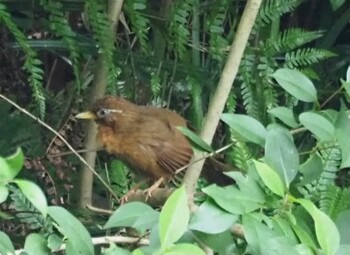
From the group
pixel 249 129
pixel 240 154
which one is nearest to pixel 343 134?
pixel 249 129

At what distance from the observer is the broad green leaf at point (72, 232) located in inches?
54.7

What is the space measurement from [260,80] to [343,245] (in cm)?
138

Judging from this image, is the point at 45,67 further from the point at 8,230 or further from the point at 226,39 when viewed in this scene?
the point at 226,39

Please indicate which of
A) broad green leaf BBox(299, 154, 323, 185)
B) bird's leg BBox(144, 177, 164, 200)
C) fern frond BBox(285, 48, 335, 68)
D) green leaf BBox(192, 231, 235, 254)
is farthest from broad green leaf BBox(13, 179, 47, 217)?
fern frond BBox(285, 48, 335, 68)

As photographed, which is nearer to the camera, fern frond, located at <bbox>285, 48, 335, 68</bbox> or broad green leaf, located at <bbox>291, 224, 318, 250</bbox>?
broad green leaf, located at <bbox>291, 224, 318, 250</bbox>

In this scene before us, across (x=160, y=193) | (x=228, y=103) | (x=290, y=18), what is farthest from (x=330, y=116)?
(x=290, y=18)

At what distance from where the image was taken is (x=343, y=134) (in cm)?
149

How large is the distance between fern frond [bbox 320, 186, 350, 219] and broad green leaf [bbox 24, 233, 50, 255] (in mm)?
918

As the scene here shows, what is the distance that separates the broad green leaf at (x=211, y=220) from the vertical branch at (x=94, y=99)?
1263 millimetres

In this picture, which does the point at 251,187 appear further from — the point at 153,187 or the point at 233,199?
the point at 153,187

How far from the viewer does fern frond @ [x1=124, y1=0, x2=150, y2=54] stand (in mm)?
2648

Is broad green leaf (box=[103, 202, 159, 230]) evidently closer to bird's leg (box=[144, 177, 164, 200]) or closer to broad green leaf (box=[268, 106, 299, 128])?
broad green leaf (box=[268, 106, 299, 128])

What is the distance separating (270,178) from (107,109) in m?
1.48

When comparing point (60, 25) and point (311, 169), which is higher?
point (311, 169)
